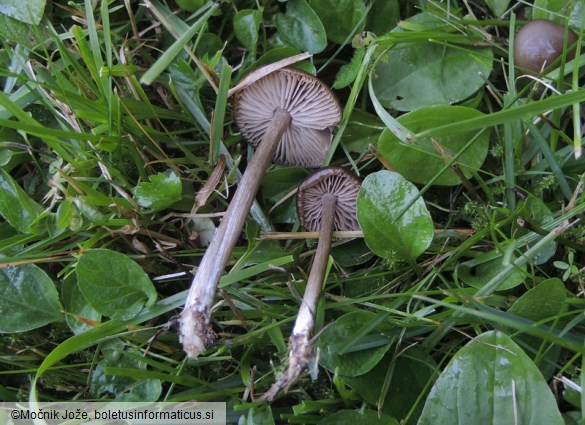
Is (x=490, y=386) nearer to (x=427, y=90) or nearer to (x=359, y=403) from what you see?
(x=359, y=403)

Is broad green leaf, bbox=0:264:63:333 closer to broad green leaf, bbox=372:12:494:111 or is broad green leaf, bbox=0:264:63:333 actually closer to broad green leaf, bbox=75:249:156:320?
broad green leaf, bbox=75:249:156:320

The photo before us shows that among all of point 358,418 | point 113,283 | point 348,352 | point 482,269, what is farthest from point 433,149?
point 113,283

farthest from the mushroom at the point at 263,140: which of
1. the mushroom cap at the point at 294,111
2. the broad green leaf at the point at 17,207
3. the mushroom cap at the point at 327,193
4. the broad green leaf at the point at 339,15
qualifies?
the broad green leaf at the point at 17,207

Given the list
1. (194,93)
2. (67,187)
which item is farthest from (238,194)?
(67,187)

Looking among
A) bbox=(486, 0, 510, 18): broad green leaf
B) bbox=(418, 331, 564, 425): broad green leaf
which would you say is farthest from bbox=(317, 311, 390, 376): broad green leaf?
bbox=(486, 0, 510, 18): broad green leaf

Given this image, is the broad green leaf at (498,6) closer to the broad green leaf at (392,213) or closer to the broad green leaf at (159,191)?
the broad green leaf at (392,213)

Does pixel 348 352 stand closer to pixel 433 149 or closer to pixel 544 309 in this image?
pixel 544 309
